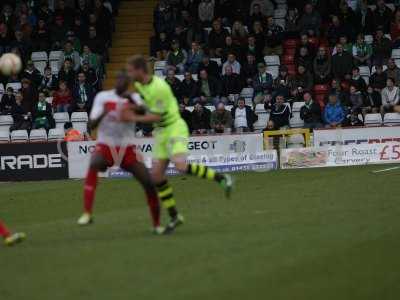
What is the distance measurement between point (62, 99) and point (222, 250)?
18.7m

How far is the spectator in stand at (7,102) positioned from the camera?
30.0 metres

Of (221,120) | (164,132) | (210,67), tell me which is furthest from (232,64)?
(164,132)

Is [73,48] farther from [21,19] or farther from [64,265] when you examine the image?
[64,265]

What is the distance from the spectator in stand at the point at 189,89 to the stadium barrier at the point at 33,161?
427cm

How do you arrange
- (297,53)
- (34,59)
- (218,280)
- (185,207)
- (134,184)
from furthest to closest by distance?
(34,59), (297,53), (134,184), (185,207), (218,280)

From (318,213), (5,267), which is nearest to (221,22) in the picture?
(318,213)

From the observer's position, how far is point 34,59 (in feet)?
107

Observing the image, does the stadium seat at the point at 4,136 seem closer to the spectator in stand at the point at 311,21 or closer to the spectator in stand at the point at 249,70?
the spectator in stand at the point at 249,70

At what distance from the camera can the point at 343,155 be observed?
26344 millimetres

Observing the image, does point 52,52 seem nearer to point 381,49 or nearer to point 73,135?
point 73,135

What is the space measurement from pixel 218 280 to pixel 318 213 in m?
5.40

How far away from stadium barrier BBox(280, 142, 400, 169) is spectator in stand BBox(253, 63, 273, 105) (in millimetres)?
3394

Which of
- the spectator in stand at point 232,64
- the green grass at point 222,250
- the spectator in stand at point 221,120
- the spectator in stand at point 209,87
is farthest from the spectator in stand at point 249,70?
the green grass at point 222,250

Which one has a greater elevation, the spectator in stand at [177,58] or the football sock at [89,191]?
the spectator in stand at [177,58]
